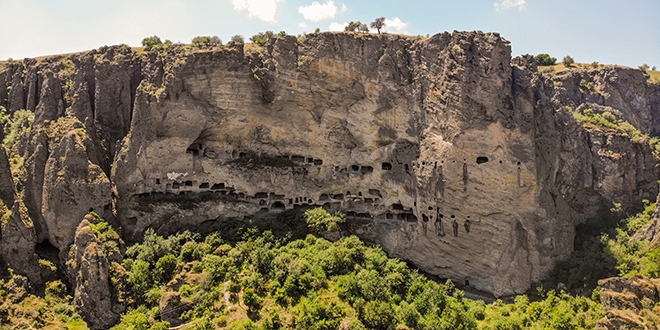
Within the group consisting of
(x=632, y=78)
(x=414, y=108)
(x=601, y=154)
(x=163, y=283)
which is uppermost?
(x=632, y=78)

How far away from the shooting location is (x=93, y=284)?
29391 mm

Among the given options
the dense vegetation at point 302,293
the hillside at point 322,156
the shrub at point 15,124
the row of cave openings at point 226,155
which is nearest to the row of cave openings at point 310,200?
the hillside at point 322,156

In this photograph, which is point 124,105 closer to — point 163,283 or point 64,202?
point 64,202

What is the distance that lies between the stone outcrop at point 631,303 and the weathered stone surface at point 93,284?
26456mm

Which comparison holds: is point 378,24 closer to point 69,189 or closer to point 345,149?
point 345,149

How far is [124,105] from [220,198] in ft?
32.6

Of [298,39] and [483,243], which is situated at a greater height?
[298,39]

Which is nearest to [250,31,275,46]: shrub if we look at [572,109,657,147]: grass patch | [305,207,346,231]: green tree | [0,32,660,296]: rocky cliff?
[0,32,660,296]: rocky cliff

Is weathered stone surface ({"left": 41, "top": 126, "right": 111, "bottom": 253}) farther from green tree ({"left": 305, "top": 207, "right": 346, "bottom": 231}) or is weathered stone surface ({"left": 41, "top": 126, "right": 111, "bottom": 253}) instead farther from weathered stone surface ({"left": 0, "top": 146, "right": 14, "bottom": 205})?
green tree ({"left": 305, "top": 207, "right": 346, "bottom": 231})

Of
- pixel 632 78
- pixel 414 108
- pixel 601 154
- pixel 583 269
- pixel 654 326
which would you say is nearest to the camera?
→ pixel 654 326

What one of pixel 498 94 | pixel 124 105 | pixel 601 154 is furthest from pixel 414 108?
pixel 124 105

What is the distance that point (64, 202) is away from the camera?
32.3 m

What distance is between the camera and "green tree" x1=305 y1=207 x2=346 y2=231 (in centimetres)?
3438

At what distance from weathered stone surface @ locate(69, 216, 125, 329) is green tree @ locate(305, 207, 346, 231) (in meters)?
12.8
